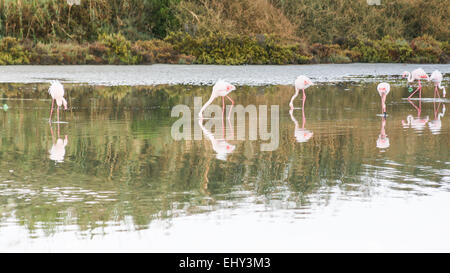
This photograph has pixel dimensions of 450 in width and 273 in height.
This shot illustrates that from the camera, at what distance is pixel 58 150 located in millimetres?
9211

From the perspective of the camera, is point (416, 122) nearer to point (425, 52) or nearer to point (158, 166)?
point (158, 166)

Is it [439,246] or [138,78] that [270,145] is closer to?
[439,246]

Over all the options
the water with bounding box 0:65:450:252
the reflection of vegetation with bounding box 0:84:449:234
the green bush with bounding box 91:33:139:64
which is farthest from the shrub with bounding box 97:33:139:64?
the water with bounding box 0:65:450:252

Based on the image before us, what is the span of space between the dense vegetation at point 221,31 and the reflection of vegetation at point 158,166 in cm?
1747

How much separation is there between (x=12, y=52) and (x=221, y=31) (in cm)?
960

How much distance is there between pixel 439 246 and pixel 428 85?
18.9 meters

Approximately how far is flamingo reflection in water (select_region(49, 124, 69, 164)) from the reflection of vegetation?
9cm

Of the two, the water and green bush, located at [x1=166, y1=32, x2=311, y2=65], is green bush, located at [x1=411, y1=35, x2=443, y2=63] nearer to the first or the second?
green bush, located at [x1=166, y1=32, x2=311, y2=65]

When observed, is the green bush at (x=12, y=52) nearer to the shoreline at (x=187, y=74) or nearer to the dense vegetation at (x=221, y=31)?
the dense vegetation at (x=221, y=31)

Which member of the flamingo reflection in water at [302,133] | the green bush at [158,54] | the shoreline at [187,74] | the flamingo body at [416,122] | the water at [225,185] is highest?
the green bush at [158,54]

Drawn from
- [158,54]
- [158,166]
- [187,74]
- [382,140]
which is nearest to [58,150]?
[158,166]

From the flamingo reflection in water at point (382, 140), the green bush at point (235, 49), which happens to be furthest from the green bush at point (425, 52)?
the flamingo reflection in water at point (382, 140)

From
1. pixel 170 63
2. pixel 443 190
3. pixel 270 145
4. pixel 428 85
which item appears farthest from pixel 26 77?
pixel 443 190

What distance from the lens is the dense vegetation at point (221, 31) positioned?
31.2 meters
